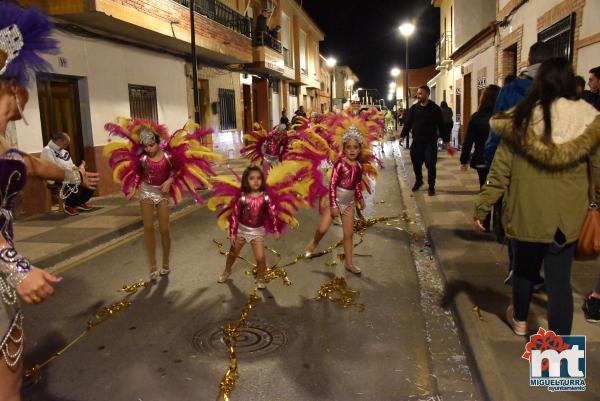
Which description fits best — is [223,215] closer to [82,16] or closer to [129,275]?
[129,275]

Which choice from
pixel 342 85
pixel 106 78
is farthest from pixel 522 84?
pixel 342 85

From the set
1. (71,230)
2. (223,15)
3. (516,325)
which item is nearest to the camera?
(516,325)

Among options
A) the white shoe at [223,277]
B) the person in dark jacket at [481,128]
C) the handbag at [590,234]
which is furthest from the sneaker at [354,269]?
the handbag at [590,234]

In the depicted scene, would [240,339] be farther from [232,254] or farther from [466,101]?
[466,101]

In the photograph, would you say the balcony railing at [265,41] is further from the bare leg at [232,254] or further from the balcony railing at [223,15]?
the bare leg at [232,254]

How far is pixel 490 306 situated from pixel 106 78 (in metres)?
11.3

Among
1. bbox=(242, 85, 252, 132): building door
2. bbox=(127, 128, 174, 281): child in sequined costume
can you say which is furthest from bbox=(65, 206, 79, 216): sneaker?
bbox=(242, 85, 252, 132): building door

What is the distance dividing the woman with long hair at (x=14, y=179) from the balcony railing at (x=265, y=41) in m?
21.9

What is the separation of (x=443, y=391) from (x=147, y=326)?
262cm

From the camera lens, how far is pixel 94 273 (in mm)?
6500

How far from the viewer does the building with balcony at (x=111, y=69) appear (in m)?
10.7

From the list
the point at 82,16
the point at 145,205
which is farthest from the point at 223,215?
the point at 82,16

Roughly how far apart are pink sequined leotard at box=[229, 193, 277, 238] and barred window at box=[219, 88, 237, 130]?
16128 mm

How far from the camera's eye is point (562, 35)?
9.93 metres
